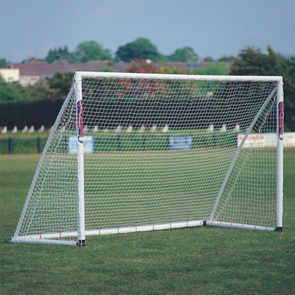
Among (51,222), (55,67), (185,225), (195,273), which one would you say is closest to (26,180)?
(51,222)

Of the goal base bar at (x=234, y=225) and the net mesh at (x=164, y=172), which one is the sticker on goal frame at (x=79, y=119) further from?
the goal base bar at (x=234, y=225)

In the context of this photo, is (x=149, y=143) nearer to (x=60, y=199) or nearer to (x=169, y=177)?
(x=169, y=177)

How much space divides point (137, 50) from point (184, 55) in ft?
97.7

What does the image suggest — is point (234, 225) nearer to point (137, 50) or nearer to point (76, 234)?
point (76, 234)

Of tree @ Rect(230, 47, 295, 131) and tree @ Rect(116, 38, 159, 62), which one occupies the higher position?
tree @ Rect(116, 38, 159, 62)

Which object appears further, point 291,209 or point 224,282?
point 291,209

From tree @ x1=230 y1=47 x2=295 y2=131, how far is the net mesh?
49.4ft

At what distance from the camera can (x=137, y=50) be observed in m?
131

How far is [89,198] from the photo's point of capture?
1165cm

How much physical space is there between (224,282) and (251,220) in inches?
150

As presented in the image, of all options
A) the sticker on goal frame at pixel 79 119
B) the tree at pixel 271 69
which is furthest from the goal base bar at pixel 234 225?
the tree at pixel 271 69

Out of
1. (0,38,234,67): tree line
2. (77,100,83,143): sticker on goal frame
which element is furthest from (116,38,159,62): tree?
(77,100,83,143): sticker on goal frame

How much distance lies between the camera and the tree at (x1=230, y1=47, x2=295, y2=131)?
3294 centimetres

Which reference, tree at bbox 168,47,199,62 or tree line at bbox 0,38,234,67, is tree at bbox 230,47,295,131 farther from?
tree at bbox 168,47,199,62
